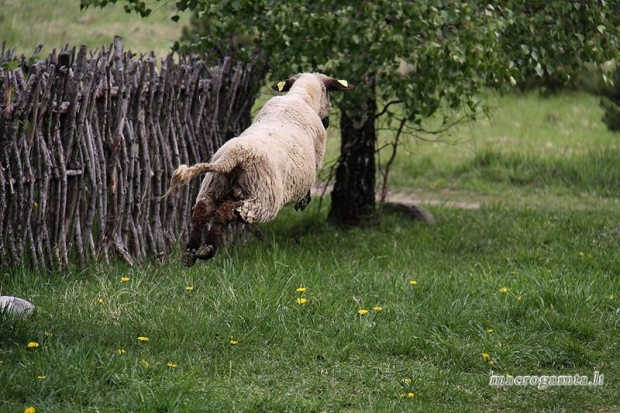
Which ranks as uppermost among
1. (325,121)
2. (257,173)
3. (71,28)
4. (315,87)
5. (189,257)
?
(71,28)

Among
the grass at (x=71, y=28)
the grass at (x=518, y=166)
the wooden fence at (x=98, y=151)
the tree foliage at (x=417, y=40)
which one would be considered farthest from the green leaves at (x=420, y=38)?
the grass at (x=71, y=28)

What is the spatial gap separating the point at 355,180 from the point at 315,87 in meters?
3.84

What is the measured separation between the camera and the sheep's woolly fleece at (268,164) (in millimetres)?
4316

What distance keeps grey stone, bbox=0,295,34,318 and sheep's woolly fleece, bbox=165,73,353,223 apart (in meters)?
1.65

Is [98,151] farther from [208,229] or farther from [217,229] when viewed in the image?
[217,229]

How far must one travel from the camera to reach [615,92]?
11047mm

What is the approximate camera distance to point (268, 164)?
4.41 m

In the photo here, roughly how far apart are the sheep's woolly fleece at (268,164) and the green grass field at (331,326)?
1053 millimetres

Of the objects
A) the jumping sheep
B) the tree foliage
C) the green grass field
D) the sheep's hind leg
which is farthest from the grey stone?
the tree foliage

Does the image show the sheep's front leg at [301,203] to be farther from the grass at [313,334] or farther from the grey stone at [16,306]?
the grey stone at [16,306]

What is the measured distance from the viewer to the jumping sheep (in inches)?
165

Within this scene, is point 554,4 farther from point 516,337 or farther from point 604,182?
point 604,182

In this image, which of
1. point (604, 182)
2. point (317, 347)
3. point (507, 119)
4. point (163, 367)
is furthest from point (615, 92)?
point (163, 367)

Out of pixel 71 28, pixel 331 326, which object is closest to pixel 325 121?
pixel 331 326
